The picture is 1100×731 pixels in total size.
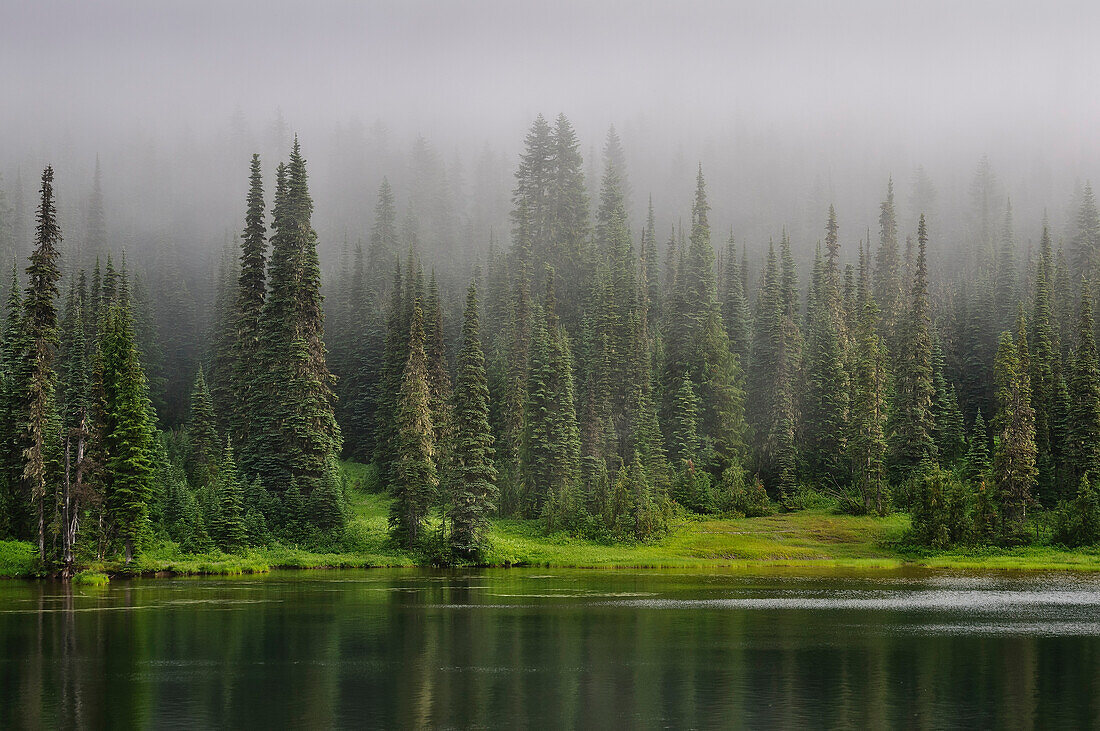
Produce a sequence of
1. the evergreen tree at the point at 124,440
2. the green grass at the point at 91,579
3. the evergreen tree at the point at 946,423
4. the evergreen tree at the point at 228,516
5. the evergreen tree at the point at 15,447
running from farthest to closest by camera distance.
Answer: the evergreen tree at the point at 946,423, the evergreen tree at the point at 228,516, the evergreen tree at the point at 15,447, the evergreen tree at the point at 124,440, the green grass at the point at 91,579

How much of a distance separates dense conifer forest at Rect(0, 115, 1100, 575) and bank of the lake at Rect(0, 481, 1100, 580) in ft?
5.77

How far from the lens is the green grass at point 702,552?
7425 centimetres

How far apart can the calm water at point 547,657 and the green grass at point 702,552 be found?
613 inches

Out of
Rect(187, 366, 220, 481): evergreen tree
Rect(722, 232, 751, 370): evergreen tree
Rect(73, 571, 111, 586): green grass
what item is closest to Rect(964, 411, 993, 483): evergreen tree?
Rect(722, 232, 751, 370): evergreen tree

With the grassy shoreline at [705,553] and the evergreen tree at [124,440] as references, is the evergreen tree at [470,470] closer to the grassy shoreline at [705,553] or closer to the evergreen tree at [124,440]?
the grassy shoreline at [705,553]

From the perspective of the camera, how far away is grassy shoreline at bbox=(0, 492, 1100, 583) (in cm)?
7356

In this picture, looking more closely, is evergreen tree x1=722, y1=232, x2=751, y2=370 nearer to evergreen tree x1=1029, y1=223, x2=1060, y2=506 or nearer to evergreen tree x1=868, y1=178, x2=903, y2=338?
evergreen tree x1=868, y1=178, x2=903, y2=338

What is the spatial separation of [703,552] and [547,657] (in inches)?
1938

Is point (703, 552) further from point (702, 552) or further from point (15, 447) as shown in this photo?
point (15, 447)

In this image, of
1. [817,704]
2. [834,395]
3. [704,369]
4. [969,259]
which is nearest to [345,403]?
[704,369]

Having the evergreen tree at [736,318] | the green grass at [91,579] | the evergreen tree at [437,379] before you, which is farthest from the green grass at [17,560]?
the evergreen tree at [736,318]

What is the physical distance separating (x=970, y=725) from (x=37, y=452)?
5911 centimetres

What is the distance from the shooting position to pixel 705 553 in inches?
3248

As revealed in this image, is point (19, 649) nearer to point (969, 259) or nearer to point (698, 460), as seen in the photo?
point (698, 460)
